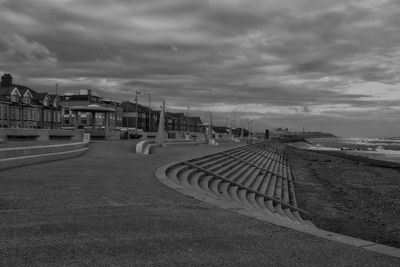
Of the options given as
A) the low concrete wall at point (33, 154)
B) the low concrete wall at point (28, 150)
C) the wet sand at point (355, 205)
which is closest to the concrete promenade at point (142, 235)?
the low concrete wall at point (33, 154)

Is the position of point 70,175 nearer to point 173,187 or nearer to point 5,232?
point 173,187

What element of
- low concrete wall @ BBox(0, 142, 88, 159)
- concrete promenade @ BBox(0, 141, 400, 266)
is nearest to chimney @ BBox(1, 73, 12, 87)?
low concrete wall @ BBox(0, 142, 88, 159)

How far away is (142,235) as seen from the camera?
597 cm

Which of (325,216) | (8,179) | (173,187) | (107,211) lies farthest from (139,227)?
(325,216)

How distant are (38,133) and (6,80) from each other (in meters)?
40.5

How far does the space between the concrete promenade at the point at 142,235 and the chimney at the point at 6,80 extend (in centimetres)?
6283

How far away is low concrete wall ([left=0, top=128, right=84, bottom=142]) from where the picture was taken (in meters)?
27.7

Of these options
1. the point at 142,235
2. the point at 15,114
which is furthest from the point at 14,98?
the point at 142,235

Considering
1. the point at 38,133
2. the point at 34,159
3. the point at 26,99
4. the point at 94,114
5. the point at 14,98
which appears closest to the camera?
the point at 34,159

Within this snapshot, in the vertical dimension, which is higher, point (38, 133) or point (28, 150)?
point (38, 133)

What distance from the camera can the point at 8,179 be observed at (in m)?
11.1

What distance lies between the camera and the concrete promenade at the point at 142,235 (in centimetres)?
497

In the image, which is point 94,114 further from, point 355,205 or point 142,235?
point 142,235

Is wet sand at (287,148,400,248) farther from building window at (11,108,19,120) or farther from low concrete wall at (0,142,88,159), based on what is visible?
building window at (11,108,19,120)
